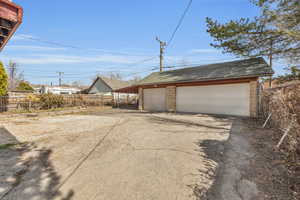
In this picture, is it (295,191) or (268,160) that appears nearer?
(295,191)

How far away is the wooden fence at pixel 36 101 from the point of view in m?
10.8

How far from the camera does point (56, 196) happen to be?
6.89 feet

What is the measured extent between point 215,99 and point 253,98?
216cm

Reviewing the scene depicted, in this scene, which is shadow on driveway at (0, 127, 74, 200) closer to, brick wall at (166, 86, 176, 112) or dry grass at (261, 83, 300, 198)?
dry grass at (261, 83, 300, 198)

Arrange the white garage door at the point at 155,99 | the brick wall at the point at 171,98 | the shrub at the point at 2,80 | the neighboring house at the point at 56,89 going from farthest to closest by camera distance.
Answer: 1. the neighboring house at the point at 56,89
2. the white garage door at the point at 155,99
3. the brick wall at the point at 171,98
4. the shrub at the point at 2,80

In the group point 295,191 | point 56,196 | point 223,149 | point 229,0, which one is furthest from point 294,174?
point 229,0

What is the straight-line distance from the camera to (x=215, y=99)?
1010cm

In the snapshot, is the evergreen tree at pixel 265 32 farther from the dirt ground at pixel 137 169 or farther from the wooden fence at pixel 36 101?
the wooden fence at pixel 36 101

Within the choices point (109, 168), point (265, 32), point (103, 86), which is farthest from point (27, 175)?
point (103, 86)

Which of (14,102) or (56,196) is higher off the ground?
(14,102)

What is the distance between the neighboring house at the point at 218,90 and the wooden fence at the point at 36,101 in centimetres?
667

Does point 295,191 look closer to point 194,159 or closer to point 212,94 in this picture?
point 194,159

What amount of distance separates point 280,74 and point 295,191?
9568mm

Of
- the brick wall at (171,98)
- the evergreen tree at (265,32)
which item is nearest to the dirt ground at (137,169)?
the evergreen tree at (265,32)
